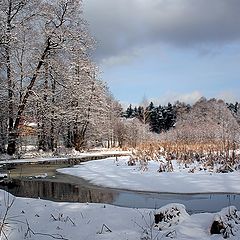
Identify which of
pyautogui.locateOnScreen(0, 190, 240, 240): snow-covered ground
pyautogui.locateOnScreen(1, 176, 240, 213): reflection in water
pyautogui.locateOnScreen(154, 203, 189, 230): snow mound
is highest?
pyautogui.locateOnScreen(154, 203, 189, 230): snow mound

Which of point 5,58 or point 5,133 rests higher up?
point 5,58

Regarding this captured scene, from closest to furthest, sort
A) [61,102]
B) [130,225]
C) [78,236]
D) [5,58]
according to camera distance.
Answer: [78,236]
[130,225]
[5,58]
[61,102]

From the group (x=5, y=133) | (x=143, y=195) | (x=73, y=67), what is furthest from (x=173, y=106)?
(x=143, y=195)

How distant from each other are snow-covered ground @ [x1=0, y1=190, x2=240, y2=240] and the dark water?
6.94ft

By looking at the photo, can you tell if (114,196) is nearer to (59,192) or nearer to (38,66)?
(59,192)

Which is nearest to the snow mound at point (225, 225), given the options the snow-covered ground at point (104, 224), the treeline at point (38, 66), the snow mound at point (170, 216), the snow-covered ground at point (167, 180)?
the snow-covered ground at point (104, 224)

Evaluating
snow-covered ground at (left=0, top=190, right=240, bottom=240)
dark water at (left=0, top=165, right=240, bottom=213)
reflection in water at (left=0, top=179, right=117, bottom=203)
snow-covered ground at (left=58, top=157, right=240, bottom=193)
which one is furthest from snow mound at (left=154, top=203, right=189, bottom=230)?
snow-covered ground at (left=58, top=157, right=240, bottom=193)

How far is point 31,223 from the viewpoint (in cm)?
579

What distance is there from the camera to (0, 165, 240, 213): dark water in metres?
8.48

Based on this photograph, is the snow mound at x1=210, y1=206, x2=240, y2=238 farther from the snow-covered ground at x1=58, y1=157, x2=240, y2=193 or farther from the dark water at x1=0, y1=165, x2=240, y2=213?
the snow-covered ground at x1=58, y1=157, x2=240, y2=193

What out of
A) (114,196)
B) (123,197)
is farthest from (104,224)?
(114,196)

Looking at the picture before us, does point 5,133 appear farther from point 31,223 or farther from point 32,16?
point 31,223

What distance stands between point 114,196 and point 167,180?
105 inches

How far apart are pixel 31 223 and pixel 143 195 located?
456cm
